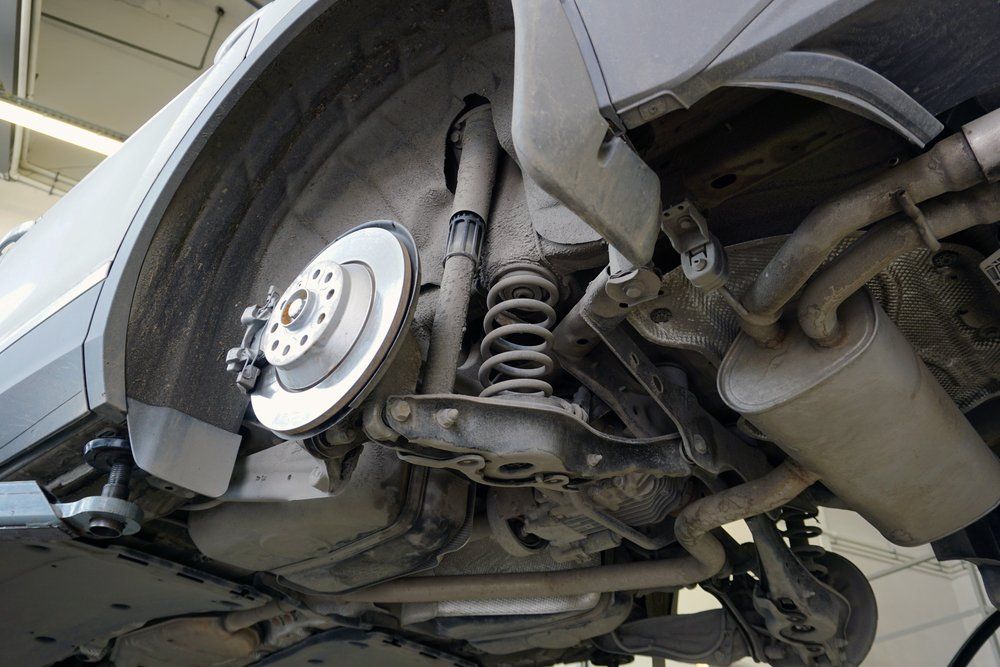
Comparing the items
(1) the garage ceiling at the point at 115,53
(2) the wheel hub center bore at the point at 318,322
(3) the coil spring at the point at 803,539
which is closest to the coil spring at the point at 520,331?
(2) the wheel hub center bore at the point at 318,322

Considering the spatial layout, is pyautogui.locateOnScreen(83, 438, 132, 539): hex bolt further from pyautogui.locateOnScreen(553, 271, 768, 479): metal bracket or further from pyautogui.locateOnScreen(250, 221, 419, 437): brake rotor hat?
pyautogui.locateOnScreen(553, 271, 768, 479): metal bracket

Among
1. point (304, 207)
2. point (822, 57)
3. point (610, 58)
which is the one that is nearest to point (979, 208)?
point (822, 57)

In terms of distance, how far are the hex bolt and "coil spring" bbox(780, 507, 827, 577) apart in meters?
1.31

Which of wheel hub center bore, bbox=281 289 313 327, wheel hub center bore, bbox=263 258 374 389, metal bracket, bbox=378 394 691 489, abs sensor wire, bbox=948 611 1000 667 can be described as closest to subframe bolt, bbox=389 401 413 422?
metal bracket, bbox=378 394 691 489

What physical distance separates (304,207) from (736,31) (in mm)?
1093

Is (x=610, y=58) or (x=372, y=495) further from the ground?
(x=610, y=58)

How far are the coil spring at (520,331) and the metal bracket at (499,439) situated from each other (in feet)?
0.29

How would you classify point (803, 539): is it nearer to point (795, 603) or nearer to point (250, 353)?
point (795, 603)

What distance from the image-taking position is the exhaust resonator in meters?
1.17

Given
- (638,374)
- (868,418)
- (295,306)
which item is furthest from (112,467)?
(868,418)

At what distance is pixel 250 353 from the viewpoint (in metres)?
1.46

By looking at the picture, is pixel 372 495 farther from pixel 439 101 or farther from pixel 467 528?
pixel 439 101

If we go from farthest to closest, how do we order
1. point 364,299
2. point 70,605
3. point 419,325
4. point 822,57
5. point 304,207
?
point 70,605, point 304,207, point 419,325, point 364,299, point 822,57

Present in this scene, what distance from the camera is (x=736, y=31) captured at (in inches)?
35.7
